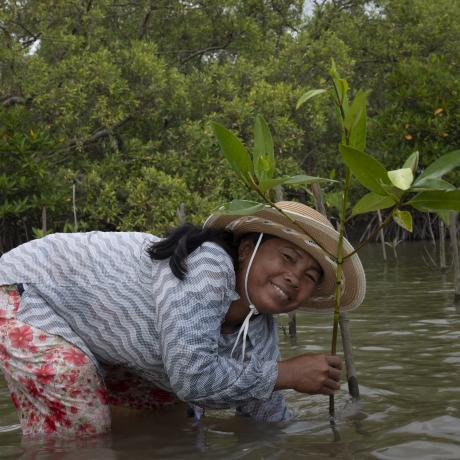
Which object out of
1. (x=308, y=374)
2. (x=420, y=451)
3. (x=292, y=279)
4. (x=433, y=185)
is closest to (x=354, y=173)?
(x=433, y=185)

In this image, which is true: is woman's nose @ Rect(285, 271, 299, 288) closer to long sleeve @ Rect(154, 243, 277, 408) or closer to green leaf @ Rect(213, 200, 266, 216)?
long sleeve @ Rect(154, 243, 277, 408)

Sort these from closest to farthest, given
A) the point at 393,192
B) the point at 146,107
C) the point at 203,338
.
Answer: the point at 393,192 < the point at 203,338 < the point at 146,107

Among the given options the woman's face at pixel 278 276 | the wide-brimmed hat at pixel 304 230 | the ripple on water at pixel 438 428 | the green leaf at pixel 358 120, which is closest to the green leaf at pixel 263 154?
the wide-brimmed hat at pixel 304 230

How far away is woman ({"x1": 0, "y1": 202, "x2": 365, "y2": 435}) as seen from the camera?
9.09 feet

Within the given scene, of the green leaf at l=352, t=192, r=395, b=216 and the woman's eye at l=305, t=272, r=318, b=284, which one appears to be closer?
the green leaf at l=352, t=192, r=395, b=216

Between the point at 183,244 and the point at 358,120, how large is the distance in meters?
0.71

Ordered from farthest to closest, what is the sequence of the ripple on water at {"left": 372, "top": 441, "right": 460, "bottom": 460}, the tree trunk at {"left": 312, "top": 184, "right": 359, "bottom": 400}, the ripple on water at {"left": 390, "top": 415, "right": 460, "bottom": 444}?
the tree trunk at {"left": 312, "top": 184, "right": 359, "bottom": 400}, the ripple on water at {"left": 390, "top": 415, "right": 460, "bottom": 444}, the ripple on water at {"left": 372, "top": 441, "right": 460, "bottom": 460}

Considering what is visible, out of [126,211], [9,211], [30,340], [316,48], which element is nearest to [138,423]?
[30,340]

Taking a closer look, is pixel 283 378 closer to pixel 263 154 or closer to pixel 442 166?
pixel 263 154

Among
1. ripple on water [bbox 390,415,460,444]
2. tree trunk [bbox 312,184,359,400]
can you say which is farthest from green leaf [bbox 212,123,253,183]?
ripple on water [bbox 390,415,460,444]

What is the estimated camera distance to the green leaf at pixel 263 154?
2.60 meters

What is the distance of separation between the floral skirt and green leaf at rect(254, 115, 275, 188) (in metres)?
0.94

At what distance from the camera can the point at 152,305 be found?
290 cm

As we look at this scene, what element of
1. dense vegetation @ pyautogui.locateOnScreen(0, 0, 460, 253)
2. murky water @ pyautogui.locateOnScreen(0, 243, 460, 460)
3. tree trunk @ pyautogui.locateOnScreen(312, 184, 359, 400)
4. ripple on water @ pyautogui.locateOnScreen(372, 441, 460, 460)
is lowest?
murky water @ pyautogui.locateOnScreen(0, 243, 460, 460)
